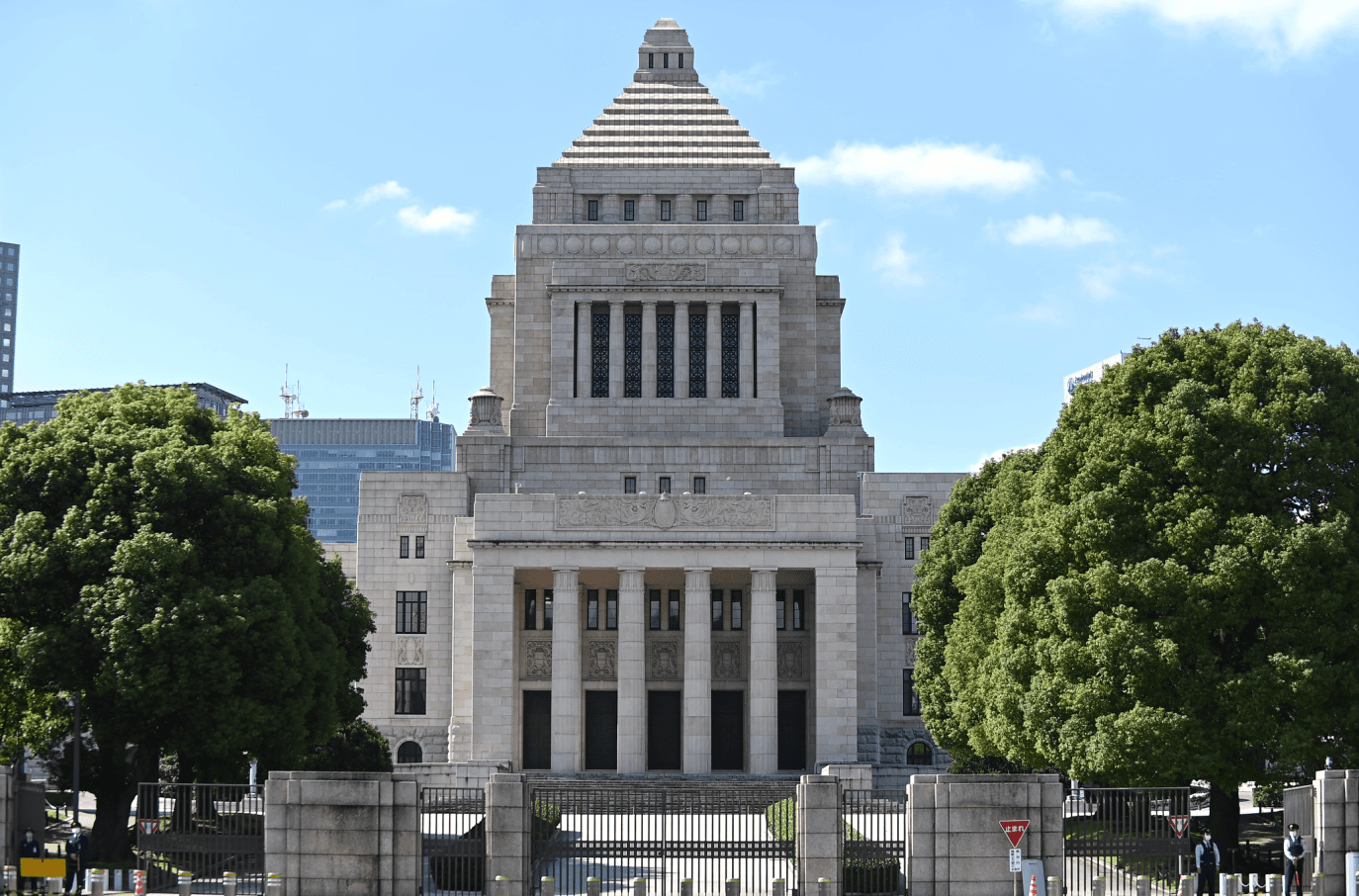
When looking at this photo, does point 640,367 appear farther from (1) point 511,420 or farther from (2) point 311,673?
(2) point 311,673

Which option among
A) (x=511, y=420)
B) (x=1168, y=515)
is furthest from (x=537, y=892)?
(x=511, y=420)

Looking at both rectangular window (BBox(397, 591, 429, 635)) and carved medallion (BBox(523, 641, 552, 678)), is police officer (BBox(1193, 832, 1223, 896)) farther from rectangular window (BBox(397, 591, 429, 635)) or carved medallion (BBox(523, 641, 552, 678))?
rectangular window (BBox(397, 591, 429, 635))

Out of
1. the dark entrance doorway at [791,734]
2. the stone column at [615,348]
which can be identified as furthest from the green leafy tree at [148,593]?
the stone column at [615,348]

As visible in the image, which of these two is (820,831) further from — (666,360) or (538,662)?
(666,360)

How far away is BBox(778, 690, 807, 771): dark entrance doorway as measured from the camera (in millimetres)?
64125

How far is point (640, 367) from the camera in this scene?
7169 centimetres

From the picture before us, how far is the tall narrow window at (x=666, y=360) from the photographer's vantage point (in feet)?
236

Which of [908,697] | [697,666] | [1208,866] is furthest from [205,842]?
[908,697]

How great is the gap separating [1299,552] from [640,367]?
41076 millimetres

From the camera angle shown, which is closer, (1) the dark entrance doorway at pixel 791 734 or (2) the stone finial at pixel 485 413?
(1) the dark entrance doorway at pixel 791 734

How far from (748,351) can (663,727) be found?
18239 mm

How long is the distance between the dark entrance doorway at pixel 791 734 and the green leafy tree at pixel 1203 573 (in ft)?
83.1

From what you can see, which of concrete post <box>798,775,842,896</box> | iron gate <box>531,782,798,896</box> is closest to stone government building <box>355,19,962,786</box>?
iron gate <box>531,782,798,896</box>

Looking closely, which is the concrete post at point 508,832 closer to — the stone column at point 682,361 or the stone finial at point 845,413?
the stone finial at point 845,413
